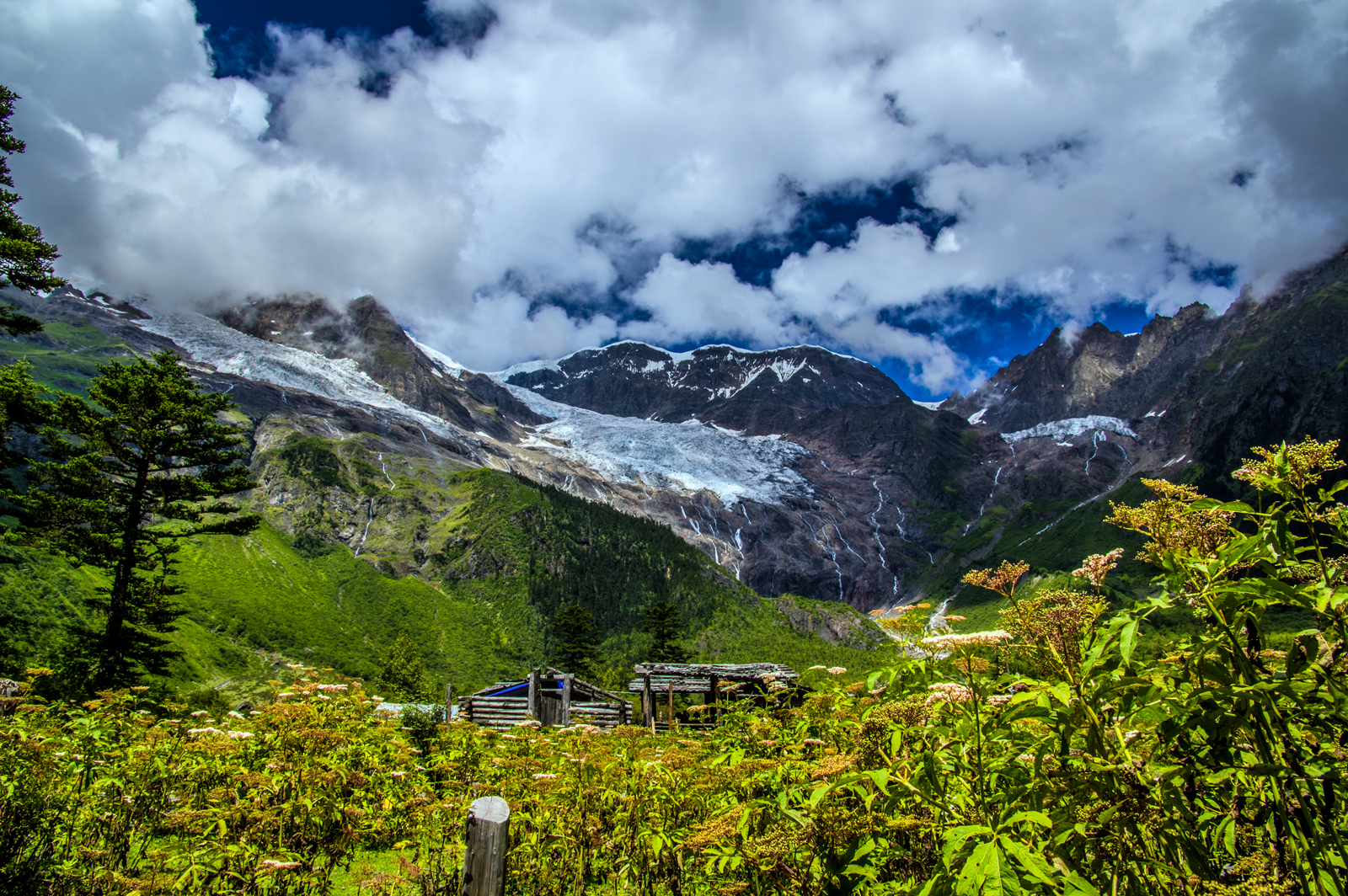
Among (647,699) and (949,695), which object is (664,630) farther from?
(949,695)

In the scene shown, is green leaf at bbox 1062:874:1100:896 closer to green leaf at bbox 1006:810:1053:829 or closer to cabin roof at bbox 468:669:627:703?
green leaf at bbox 1006:810:1053:829

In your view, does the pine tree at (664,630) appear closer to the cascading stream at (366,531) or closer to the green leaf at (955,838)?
the green leaf at (955,838)

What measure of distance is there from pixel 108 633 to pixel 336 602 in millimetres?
52688

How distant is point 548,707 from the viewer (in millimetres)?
23734

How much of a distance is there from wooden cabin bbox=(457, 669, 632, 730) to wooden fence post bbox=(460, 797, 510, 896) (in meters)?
16.1

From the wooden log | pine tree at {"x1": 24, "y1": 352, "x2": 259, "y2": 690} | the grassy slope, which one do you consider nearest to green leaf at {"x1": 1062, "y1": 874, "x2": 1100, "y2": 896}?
the wooden log

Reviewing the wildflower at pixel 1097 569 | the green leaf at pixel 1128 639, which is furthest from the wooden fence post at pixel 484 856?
the wildflower at pixel 1097 569

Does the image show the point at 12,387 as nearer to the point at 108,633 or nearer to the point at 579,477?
the point at 108,633

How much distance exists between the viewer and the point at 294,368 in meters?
140

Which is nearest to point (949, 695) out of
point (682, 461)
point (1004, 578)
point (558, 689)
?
point (1004, 578)

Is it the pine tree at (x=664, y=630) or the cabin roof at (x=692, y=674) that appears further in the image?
the pine tree at (x=664, y=630)

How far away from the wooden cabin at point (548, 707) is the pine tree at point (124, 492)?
10313 millimetres

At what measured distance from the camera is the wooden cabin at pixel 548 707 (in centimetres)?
2064

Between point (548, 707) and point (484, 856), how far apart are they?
70.7ft
